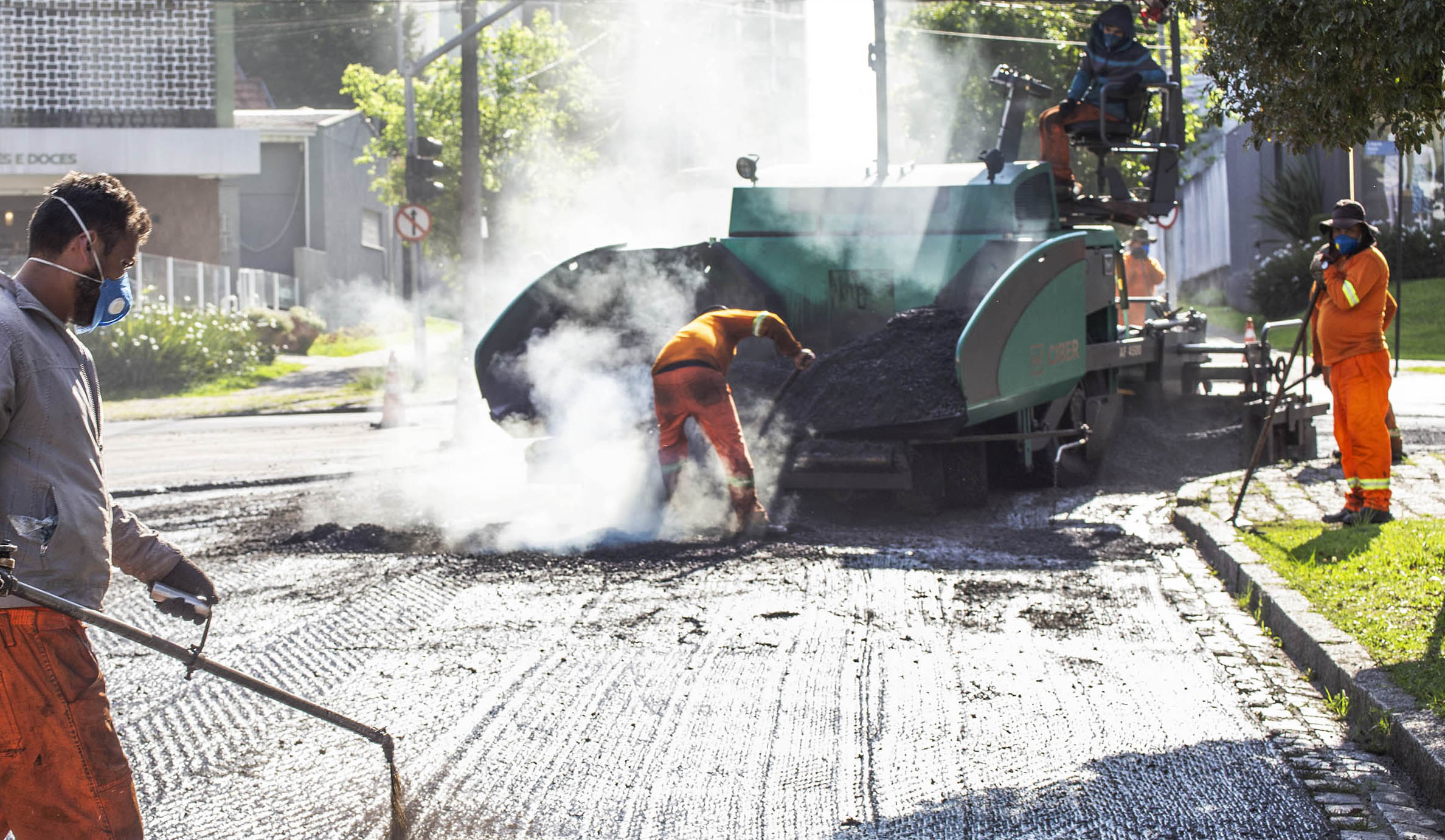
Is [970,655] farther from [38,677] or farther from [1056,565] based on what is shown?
[38,677]

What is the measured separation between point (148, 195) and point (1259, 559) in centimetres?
2586

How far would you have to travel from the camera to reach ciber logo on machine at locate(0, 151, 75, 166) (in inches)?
1034

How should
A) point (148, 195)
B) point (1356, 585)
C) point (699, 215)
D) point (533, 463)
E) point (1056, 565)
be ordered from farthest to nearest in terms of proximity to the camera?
point (148, 195) → point (699, 215) → point (533, 463) → point (1056, 565) → point (1356, 585)

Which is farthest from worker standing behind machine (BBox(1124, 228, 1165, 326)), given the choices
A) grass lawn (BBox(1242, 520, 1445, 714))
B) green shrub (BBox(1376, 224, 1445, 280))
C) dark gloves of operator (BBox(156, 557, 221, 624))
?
green shrub (BBox(1376, 224, 1445, 280))

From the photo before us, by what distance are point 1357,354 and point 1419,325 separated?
51.9ft

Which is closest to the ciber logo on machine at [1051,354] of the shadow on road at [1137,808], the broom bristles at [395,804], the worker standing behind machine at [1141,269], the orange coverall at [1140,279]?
the orange coverall at [1140,279]

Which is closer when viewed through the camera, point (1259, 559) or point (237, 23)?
point (1259, 559)

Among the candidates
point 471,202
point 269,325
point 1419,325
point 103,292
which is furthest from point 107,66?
point 103,292

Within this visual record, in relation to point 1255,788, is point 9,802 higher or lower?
higher

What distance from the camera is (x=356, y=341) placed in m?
29.3

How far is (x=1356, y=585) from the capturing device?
19.4ft

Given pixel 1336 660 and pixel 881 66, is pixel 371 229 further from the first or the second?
pixel 1336 660

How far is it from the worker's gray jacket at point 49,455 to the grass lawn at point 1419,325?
19.2 metres

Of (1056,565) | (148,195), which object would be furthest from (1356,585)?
(148,195)
